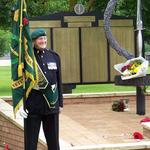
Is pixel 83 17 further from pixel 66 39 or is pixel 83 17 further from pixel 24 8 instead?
pixel 24 8

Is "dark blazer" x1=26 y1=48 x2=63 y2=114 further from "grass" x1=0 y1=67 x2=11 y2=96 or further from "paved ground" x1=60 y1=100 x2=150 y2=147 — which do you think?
"grass" x1=0 y1=67 x2=11 y2=96

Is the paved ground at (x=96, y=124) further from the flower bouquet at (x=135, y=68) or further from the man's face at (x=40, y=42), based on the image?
the man's face at (x=40, y=42)

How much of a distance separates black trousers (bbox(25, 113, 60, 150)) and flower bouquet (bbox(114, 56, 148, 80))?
5.14 m

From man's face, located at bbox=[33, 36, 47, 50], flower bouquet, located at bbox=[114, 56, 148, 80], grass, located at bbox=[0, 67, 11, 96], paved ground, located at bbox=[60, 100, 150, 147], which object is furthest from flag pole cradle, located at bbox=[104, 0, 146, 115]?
grass, located at bbox=[0, 67, 11, 96]

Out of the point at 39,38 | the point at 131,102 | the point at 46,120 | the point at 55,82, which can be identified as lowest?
the point at 131,102

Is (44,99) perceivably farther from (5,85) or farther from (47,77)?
(5,85)

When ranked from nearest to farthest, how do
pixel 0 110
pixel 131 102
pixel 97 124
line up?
1. pixel 0 110
2. pixel 97 124
3. pixel 131 102

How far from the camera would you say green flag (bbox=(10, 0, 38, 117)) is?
5.94 m

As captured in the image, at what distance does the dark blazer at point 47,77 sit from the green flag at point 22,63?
0.10 m

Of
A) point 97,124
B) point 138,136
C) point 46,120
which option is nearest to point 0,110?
point 97,124

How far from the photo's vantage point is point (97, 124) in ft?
34.4

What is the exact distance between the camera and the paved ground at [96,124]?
8.20m

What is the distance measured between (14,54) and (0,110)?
11.8ft

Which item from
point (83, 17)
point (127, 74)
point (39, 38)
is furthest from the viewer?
point (83, 17)
